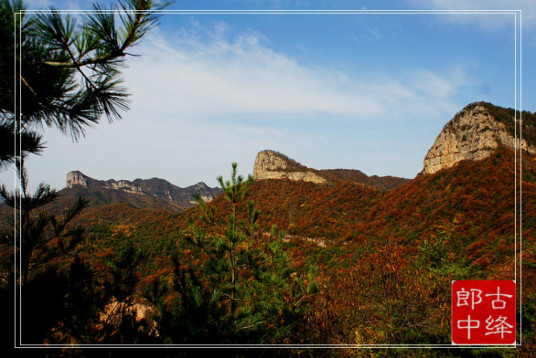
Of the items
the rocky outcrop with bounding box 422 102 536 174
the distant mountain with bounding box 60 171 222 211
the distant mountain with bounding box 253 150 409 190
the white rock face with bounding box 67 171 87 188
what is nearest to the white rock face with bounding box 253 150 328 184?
the distant mountain with bounding box 253 150 409 190

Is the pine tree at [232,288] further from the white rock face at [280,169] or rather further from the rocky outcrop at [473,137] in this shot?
the white rock face at [280,169]

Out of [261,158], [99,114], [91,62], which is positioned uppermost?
[261,158]

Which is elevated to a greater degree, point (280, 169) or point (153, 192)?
point (280, 169)

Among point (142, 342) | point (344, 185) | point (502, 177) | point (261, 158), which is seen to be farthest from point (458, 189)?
point (261, 158)

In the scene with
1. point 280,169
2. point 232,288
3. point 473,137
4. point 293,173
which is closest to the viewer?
point 232,288

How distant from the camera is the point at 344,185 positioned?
130 feet

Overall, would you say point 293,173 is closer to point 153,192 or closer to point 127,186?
point 127,186

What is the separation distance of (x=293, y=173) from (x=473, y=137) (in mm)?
28559

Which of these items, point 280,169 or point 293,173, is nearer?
point 293,173

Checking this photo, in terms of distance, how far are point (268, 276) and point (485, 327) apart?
10.7 ft

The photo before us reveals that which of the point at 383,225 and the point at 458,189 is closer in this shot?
the point at 458,189

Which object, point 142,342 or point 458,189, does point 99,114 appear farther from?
point 458,189

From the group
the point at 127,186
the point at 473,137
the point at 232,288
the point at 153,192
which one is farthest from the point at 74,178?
the point at 153,192

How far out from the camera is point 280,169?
50.7 m
